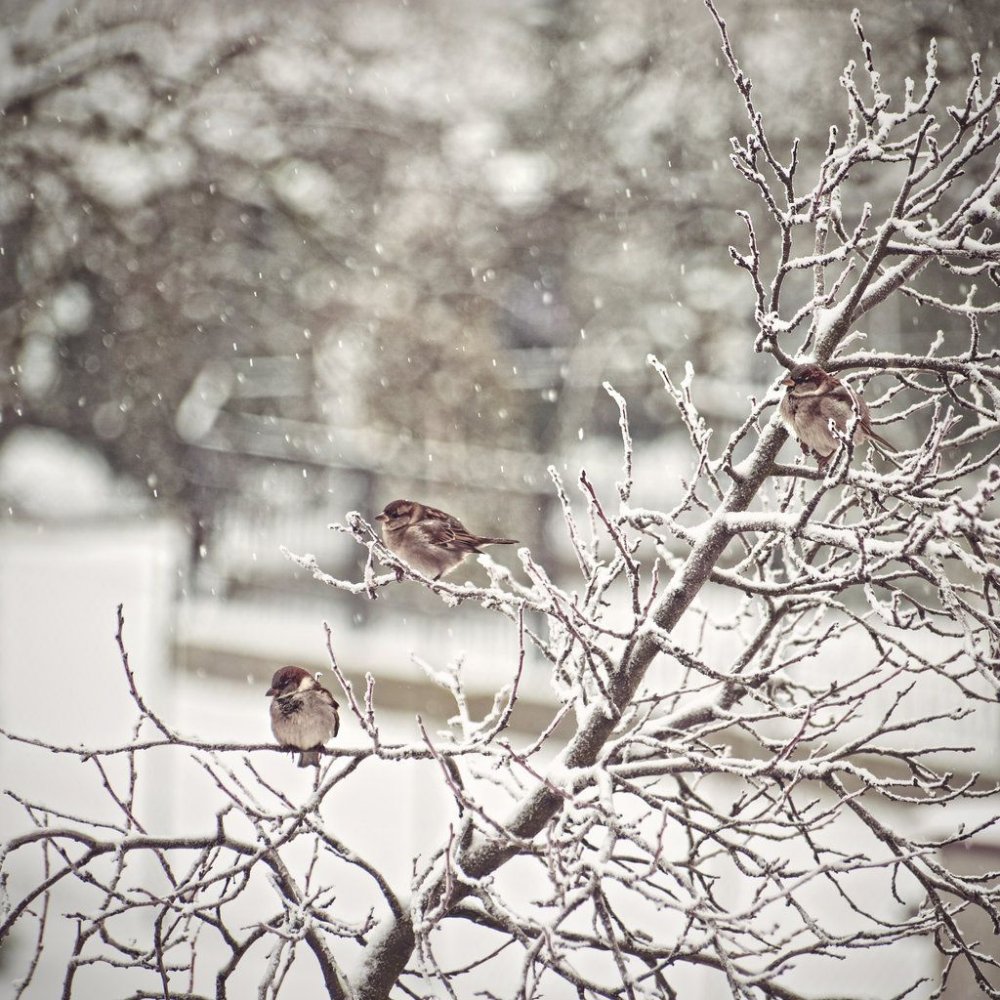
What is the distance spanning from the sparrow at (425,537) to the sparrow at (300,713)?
0.67 metres

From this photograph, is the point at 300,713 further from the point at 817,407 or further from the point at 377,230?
the point at 377,230

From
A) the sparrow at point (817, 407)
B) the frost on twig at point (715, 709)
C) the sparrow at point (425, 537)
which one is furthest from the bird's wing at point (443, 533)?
the sparrow at point (817, 407)

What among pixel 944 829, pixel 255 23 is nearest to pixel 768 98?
pixel 255 23

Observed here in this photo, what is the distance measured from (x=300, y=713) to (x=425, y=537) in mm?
850

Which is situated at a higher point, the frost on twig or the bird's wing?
the bird's wing

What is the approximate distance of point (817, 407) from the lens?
2680 millimetres

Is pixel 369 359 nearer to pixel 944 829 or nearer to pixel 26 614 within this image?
pixel 26 614

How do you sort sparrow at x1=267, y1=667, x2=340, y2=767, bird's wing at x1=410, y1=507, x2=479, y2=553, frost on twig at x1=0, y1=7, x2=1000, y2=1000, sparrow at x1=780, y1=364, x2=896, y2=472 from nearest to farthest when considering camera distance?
frost on twig at x1=0, y1=7, x2=1000, y2=1000
sparrow at x1=780, y1=364, x2=896, y2=472
sparrow at x1=267, y1=667, x2=340, y2=767
bird's wing at x1=410, y1=507, x2=479, y2=553

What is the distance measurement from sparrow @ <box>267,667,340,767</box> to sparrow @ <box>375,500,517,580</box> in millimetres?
668

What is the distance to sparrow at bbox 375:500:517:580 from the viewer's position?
148 inches

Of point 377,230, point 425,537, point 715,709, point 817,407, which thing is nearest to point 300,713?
point 425,537

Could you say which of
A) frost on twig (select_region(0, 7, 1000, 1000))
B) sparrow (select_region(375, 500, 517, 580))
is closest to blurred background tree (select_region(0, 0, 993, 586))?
sparrow (select_region(375, 500, 517, 580))

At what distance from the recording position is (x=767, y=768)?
97.3 inches

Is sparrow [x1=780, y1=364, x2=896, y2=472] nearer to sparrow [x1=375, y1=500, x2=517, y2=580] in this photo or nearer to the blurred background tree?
sparrow [x1=375, y1=500, x2=517, y2=580]
